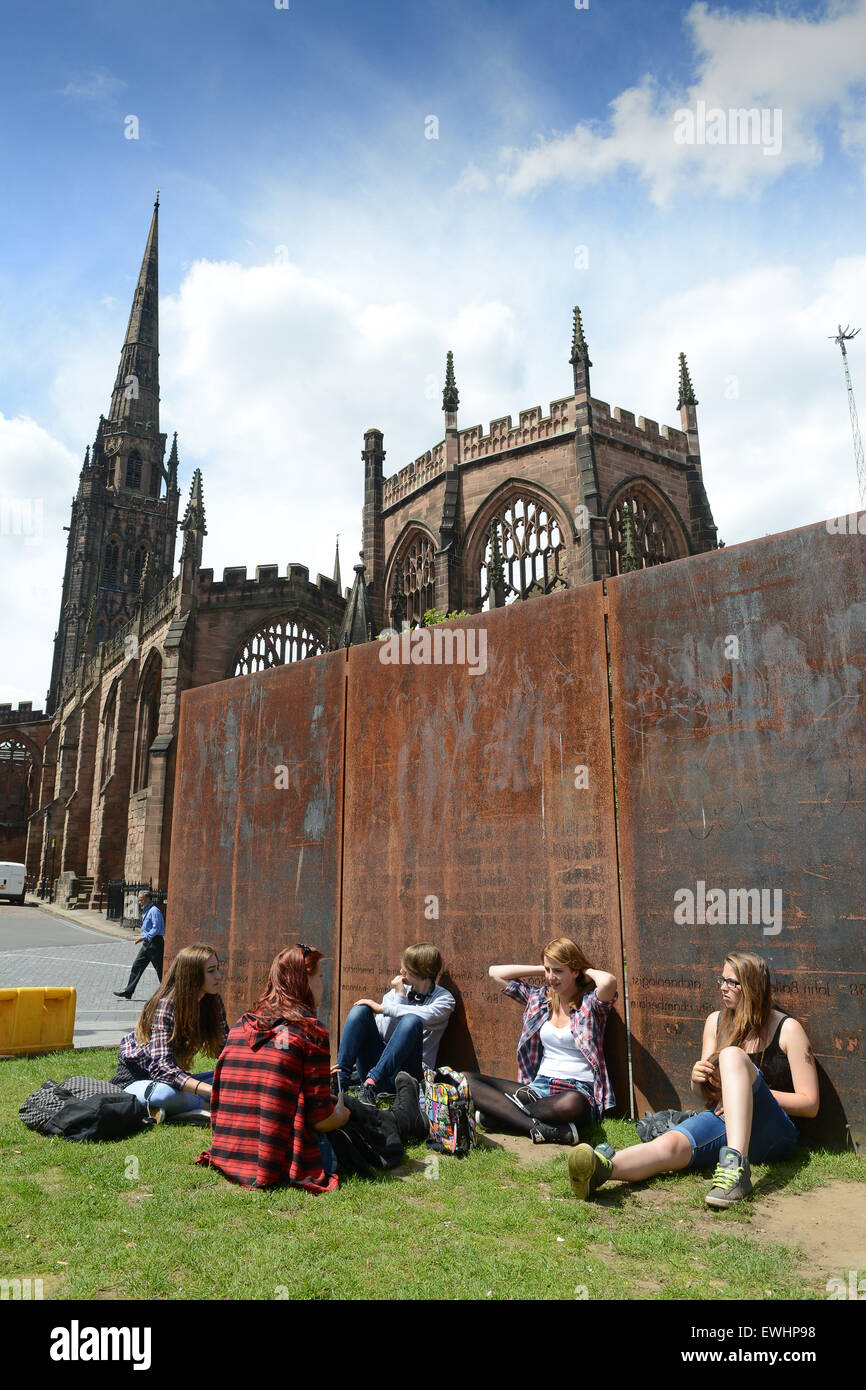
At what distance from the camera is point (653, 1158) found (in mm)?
3758

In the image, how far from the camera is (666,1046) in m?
4.87

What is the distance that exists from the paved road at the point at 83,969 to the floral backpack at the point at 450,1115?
4250mm

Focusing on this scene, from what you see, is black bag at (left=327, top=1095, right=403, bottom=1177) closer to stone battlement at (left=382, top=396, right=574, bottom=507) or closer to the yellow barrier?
the yellow barrier

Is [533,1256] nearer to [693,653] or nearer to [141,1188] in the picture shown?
[141,1188]

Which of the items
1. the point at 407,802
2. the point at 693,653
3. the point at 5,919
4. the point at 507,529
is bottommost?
the point at 5,919

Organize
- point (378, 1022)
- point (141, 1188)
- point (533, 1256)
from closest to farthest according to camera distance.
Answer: point (533, 1256) → point (141, 1188) → point (378, 1022)

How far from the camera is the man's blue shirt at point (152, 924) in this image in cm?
1115

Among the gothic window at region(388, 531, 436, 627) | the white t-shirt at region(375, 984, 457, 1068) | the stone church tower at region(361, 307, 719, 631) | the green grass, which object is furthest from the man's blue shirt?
the gothic window at region(388, 531, 436, 627)

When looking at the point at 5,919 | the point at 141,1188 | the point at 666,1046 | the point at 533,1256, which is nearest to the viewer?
the point at 533,1256

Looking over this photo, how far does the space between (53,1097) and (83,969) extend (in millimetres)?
9827

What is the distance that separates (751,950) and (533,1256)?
218cm

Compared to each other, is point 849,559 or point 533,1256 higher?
point 849,559

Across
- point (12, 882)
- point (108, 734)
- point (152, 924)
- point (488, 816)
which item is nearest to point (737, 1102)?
point (488, 816)

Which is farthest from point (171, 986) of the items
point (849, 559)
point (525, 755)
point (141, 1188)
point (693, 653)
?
point (849, 559)
